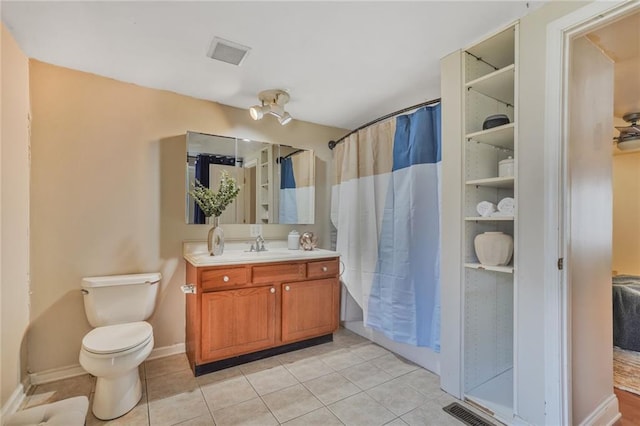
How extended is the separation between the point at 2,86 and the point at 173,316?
1.85m

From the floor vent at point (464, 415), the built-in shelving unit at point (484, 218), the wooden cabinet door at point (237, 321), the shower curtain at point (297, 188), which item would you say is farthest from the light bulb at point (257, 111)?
the floor vent at point (464, 415)

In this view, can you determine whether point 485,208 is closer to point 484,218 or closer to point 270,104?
point 484,218

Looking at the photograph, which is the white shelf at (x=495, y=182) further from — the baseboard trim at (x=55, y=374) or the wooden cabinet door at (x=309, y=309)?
the baseboard trim at (x=55, y=374)

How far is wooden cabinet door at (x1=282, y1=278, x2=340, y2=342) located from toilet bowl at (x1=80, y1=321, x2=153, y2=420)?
40.0 inches

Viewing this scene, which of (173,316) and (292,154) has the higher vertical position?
(292,154)

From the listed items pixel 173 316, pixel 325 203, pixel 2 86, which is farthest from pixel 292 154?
pixel 2 86

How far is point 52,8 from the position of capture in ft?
4.91

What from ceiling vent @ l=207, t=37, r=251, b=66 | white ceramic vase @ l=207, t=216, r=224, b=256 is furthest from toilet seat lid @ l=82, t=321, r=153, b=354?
ceiling vent @ l=207, t=37, r=251, b=66

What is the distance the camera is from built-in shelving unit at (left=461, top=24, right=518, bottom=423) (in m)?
1.76

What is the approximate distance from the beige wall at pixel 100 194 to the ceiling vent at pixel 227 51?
0.77 m

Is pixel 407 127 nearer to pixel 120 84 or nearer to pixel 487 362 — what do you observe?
pixel 487 362

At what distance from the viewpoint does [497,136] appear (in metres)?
1.78

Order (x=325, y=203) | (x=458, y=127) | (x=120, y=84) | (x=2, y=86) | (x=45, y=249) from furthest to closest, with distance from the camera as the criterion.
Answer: (x=325, y=203) → (x=120, y=84) → (x=45, y=249) → (x=458, y=127) → (x=2, y=86)

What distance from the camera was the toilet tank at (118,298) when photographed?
2004mm
